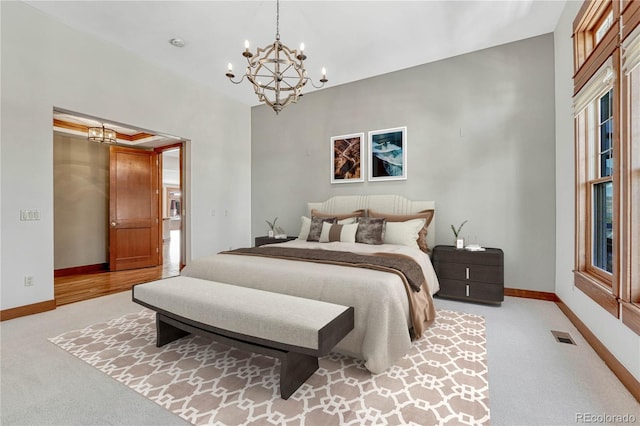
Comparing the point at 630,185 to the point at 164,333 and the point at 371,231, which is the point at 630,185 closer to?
the point at 371,231

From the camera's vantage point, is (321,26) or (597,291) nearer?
(597,291)

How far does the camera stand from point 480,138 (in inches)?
150

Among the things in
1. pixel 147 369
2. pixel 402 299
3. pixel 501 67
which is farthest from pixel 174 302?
pixel 501 67

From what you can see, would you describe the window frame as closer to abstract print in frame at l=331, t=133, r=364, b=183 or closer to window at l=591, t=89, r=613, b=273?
window at l=591, t=89, r=613, b=273

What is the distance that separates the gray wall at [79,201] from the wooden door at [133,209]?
0.42 metres

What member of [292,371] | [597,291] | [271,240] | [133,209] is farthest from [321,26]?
[133,209]

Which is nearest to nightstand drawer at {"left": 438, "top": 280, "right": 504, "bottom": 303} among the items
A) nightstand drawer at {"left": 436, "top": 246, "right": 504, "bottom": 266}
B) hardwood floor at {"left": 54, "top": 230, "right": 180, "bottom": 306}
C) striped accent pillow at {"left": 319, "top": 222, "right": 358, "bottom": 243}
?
nightstand drawer at {"left": 436, "top": 246, "right": 504, "bottom": 266}

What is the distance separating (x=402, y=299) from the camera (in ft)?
7.19

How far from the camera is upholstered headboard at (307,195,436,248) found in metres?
4.04

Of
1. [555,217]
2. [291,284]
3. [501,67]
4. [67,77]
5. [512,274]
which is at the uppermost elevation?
[501,67]

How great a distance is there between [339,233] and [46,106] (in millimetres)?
3717

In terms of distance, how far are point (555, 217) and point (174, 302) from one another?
419cm

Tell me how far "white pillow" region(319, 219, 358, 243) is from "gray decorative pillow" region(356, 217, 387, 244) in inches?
3.0

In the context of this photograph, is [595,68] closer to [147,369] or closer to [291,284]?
[291,284]
